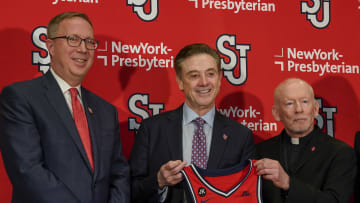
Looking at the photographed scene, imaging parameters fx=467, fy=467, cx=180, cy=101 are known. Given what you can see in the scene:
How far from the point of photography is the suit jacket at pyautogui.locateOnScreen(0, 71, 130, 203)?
2.31 m

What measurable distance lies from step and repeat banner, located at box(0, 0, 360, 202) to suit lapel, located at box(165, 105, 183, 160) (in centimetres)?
64

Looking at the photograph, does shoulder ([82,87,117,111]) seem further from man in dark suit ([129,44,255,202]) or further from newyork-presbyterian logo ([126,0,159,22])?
newyork-presbyterian logo ([126,0,159,22])

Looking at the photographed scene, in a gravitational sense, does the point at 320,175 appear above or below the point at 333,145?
below

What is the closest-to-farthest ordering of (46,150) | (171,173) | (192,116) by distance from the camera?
(46,150) < (171,173) < (192,116)

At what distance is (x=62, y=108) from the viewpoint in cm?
252

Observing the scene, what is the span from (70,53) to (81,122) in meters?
0.40

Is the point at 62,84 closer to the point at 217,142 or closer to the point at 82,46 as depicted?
the point at 82,46

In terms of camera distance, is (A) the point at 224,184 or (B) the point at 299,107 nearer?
(A) the point at 224,184

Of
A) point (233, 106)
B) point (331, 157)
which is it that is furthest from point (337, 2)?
point (331, 157)

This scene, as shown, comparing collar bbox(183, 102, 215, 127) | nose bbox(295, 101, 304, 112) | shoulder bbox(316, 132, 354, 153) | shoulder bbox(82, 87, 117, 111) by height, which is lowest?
shoulder bbox(316, 132, 354, 153)

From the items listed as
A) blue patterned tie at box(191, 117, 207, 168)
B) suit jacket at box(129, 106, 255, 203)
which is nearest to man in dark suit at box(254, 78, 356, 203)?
suit jacket at box(129, 106, 255, 203)

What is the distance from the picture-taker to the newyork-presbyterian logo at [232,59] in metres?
3.85

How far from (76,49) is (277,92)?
144cm

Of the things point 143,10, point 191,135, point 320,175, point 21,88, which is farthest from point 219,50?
point 21,88
